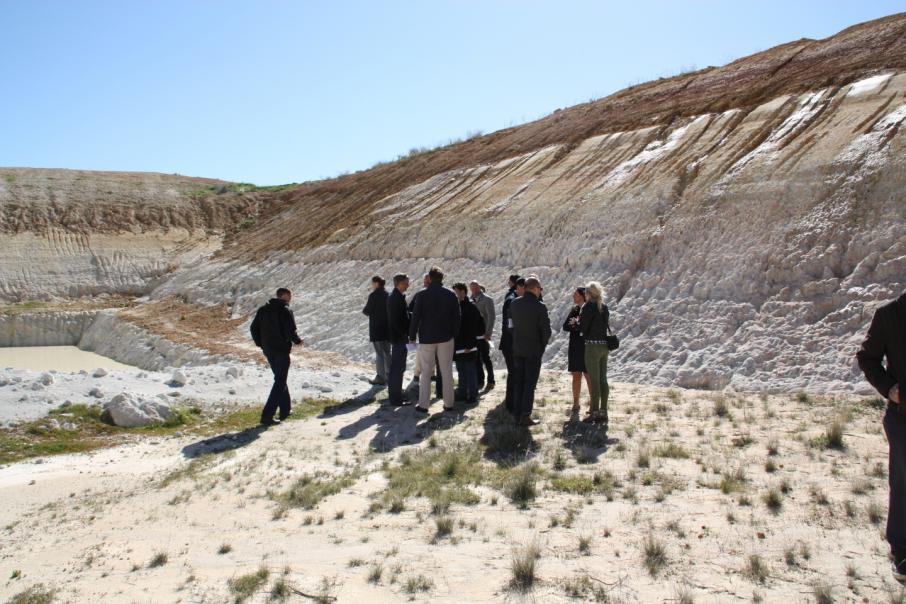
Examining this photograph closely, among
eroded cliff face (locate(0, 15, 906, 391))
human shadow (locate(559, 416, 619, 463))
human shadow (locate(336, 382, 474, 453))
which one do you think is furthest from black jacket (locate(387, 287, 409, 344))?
eroded cliff face (locate(0, 15, 906, 391))

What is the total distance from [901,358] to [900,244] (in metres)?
8.02

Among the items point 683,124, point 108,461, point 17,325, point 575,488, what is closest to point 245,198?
point 17,325

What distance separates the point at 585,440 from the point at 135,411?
5.61 meters

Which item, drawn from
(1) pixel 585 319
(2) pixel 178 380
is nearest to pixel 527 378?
(1) pixel 585 319

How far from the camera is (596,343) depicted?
8125 mm

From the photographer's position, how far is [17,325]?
2888 centimetres

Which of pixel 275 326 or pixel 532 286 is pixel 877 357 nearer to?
pixel 532 286

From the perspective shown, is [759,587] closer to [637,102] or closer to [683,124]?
[683,124]

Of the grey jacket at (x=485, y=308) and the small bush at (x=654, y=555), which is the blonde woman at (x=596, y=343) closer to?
the grey jacket at (x=485, y=308)

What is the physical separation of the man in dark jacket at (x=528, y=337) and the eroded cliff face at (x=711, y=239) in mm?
3645

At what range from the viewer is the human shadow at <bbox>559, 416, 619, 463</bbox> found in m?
6.98

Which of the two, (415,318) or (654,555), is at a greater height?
(415,318)

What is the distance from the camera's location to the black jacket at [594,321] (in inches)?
316

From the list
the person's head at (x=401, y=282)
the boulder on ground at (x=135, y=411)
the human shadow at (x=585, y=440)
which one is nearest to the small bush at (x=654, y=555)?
the human shadow at (x=585, y=440)
